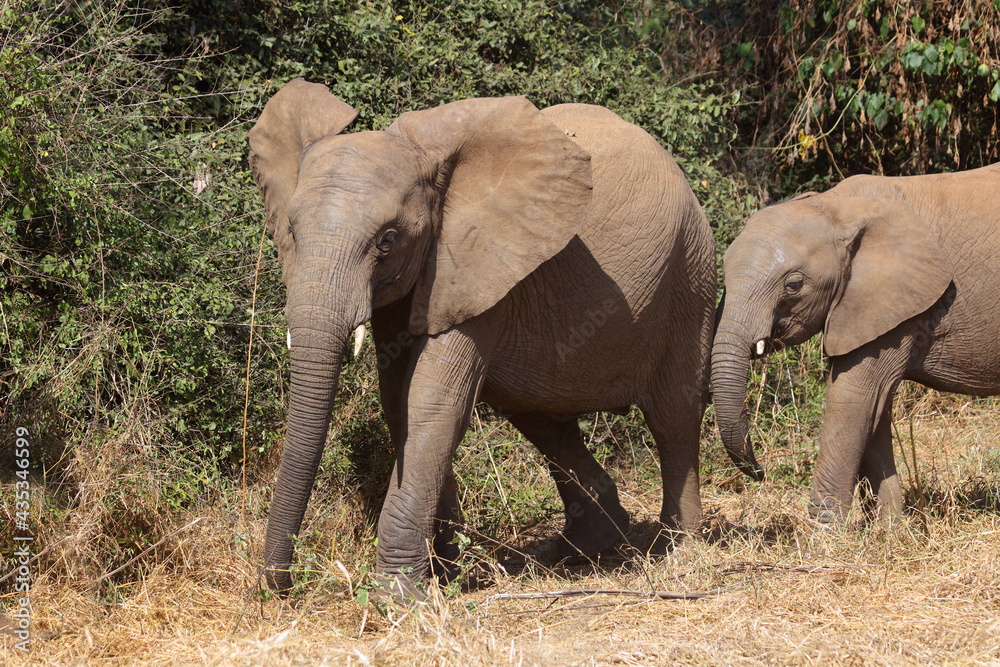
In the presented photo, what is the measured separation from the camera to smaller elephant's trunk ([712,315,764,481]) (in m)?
5.36

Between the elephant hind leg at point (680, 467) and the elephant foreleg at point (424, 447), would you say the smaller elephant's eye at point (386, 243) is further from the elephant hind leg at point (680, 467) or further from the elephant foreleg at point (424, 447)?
the elephant hind leg at point (680, 467)

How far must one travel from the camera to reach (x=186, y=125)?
7.37 meters

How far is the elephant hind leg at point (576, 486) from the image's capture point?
6.02 metres

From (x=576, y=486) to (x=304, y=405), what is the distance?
231cm

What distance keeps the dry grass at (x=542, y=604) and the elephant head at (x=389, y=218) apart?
466mm

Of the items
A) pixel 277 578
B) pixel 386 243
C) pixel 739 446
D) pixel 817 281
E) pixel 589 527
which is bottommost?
pixel 589 527

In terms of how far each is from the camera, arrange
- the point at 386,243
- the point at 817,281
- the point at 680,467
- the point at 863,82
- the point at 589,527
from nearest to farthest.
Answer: the point at 386,243
the point at 817,281
the point at 680,467
the point at 589,527
the point at 863,82

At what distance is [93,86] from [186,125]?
101 cm

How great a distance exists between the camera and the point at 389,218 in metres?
4.25

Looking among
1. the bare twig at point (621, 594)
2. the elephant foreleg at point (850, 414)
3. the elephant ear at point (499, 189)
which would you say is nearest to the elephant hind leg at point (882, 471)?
the elephant foreleg at point (850, 414)

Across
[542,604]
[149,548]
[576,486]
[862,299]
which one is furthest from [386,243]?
[862,299]

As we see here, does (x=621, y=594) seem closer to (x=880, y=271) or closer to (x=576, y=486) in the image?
(x=576, y=486)

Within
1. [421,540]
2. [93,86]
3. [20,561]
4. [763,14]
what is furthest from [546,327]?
[763,14]

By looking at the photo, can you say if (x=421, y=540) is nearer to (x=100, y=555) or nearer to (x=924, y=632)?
(x=100, y=555)
